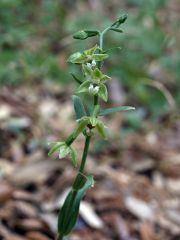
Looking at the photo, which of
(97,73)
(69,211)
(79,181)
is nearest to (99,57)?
(97,73)

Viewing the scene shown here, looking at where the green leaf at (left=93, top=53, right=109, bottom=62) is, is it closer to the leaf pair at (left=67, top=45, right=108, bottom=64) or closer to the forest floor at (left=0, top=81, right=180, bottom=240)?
the leaf pair at (left=67, top=45, right=108, bottom=64)

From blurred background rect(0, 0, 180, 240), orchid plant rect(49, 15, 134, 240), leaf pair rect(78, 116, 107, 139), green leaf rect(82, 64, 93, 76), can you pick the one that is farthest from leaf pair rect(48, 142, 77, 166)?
blurred background rect(0, 0, 180, 240)

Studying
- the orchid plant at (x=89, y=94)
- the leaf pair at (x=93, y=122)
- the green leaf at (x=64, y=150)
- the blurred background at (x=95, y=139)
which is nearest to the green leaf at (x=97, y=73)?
the orchid plant at (x=89, y=94)

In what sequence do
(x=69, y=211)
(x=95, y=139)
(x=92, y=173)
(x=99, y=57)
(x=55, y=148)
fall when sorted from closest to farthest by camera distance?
(x=99, y=57), (x=55, y=148), (x=69, y=211), (x=92, y=173), (x=95, y=139)

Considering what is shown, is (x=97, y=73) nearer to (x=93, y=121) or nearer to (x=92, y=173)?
(x=93, y=121)

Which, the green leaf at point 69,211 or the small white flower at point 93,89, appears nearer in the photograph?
the small white flower at point 93,89

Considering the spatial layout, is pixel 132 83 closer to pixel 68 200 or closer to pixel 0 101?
pixel 0 101

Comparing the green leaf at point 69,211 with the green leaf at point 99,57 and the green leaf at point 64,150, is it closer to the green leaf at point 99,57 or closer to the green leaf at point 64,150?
the green leaf at point 64,150

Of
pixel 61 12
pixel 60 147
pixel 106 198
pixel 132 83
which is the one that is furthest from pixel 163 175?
pixel 61 12
